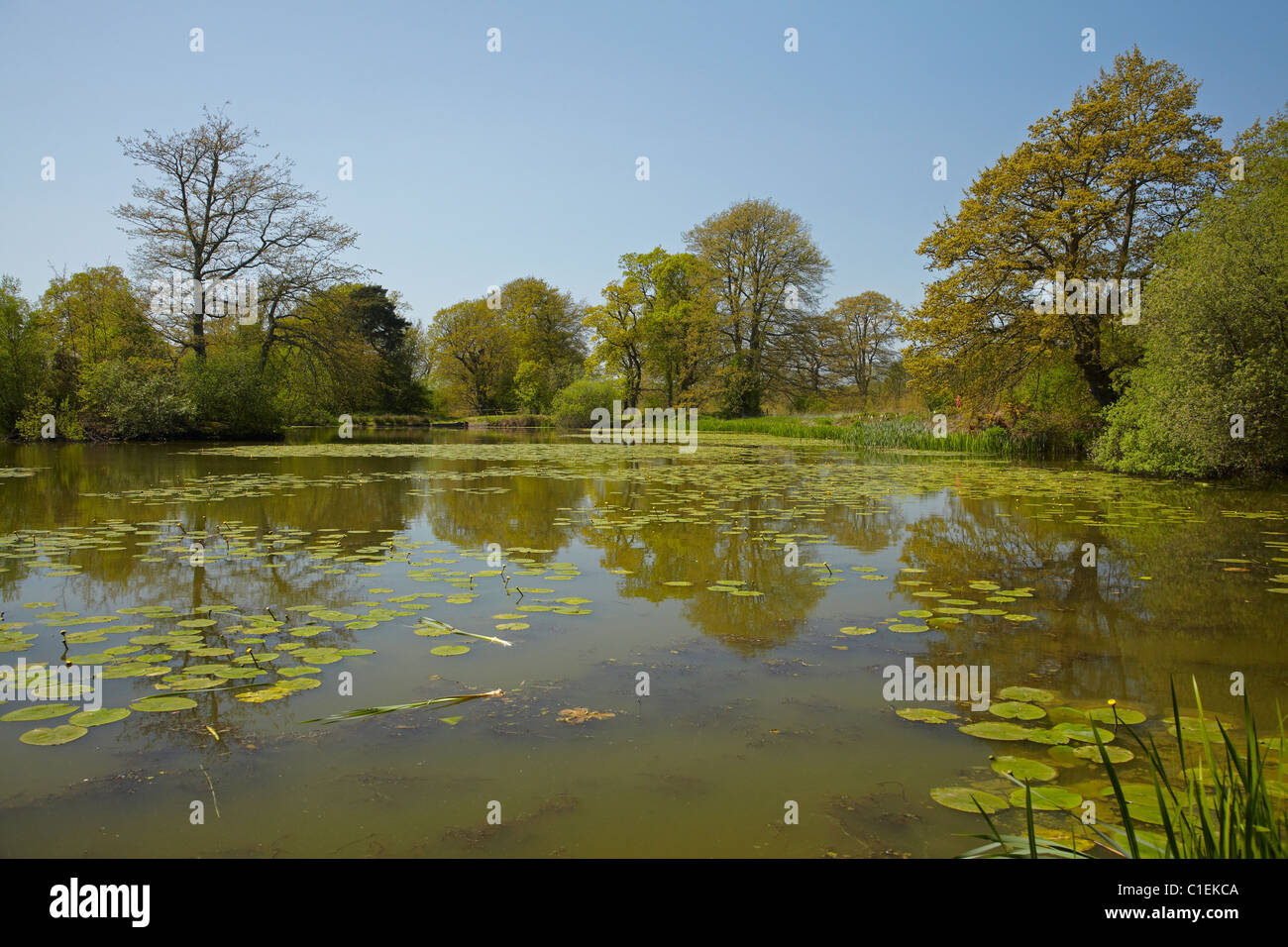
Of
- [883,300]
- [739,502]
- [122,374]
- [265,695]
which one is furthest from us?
[883,300]

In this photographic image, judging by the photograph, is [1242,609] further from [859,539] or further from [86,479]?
[86,479]

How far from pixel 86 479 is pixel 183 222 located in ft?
45.9

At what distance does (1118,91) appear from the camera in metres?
16.3

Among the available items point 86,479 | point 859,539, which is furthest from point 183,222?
point 859,539

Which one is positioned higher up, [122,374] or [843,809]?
[122,374]

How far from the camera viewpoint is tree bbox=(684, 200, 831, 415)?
3084cm

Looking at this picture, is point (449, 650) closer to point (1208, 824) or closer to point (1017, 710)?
point (1017, 710)

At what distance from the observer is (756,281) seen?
31422mm

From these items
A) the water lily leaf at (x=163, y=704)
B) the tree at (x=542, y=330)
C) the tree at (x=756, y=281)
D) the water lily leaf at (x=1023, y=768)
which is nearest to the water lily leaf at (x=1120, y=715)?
the water lily leaf at (x=1023, y=768)

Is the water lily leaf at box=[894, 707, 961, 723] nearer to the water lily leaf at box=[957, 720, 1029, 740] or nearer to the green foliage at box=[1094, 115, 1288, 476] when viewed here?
the water lily leaf at box=[957, 720, 1029, 740]

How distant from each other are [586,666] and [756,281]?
30.2 meters

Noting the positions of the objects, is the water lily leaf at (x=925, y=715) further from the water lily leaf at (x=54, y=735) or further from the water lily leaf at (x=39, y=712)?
the water lily leaf at (x=39, y=712)

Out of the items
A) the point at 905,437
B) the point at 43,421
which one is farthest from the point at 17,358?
the point at 905,437

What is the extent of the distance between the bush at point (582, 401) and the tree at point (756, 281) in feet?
24.0
